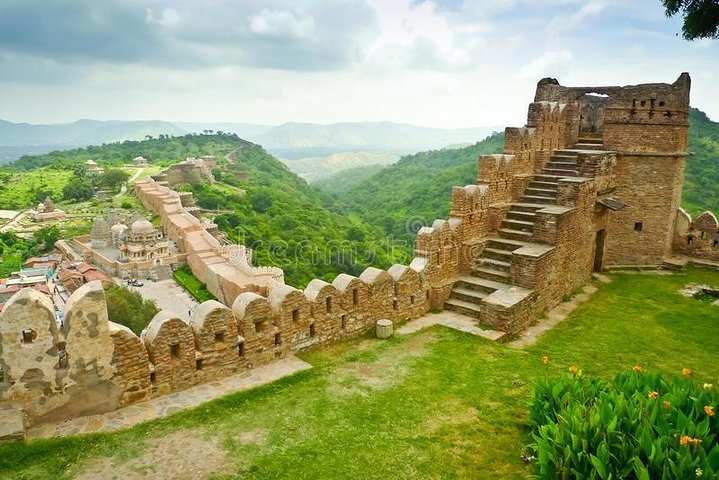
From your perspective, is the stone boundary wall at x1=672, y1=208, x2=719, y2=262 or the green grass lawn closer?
the green grass lawn

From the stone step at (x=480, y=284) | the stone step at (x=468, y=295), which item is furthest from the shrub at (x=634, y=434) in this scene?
the stone step at (x=480, y=284)

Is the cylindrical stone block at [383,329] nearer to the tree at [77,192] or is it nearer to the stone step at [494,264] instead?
the stone step at [494,264]

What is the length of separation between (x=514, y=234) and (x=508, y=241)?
25 cm

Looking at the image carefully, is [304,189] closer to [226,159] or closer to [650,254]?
[226,159]

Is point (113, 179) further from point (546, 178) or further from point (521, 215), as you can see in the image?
point (521, 215)

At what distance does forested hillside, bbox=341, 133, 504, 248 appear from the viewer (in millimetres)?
Result: 57344

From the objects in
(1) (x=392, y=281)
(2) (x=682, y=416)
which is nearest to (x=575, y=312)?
(1) (x=392, y=281)

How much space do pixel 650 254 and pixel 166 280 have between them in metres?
39.7

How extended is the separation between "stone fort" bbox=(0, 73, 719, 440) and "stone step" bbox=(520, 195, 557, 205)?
0.9 inches

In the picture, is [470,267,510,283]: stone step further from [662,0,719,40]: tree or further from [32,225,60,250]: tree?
[32,225,60,250]: tree

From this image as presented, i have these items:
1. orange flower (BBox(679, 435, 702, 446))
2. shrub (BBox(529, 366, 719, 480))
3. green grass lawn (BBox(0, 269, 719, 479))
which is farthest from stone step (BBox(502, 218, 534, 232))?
orange flower (BBox(679, 435, 702, 446))

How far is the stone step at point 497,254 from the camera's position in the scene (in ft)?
32.9

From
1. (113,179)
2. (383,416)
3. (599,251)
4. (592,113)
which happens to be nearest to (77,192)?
(113,179)

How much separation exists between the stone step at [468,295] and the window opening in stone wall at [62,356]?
6.34 meters
